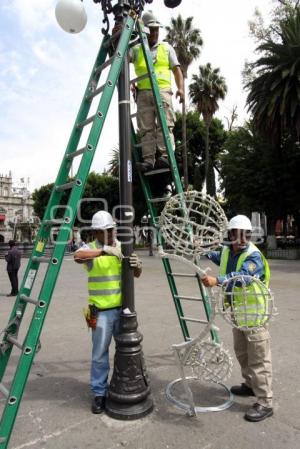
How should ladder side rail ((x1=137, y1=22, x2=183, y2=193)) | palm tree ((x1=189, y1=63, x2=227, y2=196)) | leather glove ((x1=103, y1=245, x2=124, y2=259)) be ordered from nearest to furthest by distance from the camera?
1. leather glove ((x1=103, y1=245, x2=124, y2=259))
2. ladder side rail ((x1=137, y1=22, x2=183, y2=193))
3. palm tree ((x1=189, y1=63, x2=227, y2=196))

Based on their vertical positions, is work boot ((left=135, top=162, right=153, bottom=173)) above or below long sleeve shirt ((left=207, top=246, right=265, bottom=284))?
above

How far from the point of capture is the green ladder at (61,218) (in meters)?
2.87

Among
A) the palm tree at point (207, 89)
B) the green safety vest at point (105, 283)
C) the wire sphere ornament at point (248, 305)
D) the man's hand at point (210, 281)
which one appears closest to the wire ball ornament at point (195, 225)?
the man's hand at point (210, 281)

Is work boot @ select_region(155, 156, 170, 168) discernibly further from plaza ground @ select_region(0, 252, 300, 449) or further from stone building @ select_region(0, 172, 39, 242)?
stone building @ select_region(0, 172, 39, 242)

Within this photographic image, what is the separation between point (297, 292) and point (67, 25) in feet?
30.0

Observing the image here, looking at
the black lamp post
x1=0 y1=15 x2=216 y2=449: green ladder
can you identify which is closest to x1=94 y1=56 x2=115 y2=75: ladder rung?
x1=0 y1=15 x2=216 y2=449: green ladder

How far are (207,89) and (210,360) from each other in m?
28.0

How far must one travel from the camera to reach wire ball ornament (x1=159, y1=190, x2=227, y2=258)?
3.61 meters

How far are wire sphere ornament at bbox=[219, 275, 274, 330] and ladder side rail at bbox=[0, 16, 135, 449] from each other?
58.0 inches

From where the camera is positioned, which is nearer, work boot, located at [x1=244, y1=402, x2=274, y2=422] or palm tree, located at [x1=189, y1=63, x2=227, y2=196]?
→ work boot, located at [x1=244, y1=402, x2=274, y2=422]

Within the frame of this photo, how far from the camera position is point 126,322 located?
376cm

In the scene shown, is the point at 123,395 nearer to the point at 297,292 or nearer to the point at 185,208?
the point at 185,208

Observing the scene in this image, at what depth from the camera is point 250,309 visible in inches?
134

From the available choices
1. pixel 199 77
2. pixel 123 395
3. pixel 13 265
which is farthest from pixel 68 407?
pixel 199 77
